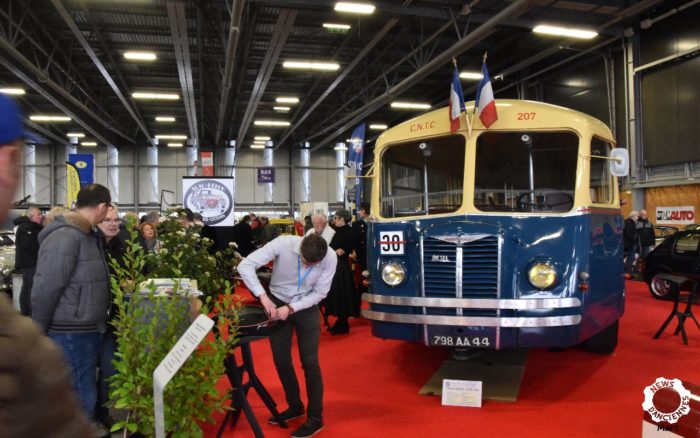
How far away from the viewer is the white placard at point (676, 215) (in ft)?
47.4

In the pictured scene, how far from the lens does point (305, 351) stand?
14.6ft

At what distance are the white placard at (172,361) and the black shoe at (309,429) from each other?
1.78 meters

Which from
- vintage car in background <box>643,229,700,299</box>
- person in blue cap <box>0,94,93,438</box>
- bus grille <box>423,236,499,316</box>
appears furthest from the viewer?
vintage car in background <box>643,229,700,299</box>

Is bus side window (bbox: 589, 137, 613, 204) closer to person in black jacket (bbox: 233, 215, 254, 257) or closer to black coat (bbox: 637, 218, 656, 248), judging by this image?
person in black jacket (bbox: 233, 215, 254, 257)

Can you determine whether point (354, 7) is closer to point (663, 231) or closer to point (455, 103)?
point (455, 103)

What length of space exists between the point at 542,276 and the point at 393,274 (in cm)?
133

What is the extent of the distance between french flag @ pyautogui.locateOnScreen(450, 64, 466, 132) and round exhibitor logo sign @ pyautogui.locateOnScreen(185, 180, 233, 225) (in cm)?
391

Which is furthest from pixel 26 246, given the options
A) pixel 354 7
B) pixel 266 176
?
pixel 266 176

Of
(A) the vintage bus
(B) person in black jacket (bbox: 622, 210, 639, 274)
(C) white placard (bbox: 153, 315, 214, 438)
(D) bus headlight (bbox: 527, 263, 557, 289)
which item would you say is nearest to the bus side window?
(A) the vintage bus

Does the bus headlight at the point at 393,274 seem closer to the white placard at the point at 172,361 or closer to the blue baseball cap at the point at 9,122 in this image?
the white placard at the point at 172,361

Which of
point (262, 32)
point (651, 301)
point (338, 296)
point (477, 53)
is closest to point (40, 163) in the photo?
point (262, 32)

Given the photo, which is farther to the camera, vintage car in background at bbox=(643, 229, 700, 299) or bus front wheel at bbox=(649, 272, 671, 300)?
bus front wheel at bbox=(649, 272, 671, 300)

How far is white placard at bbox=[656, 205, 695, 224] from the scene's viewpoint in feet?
47.4

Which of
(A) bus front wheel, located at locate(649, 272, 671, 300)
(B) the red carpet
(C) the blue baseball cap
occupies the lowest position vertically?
(B) the red carpet
